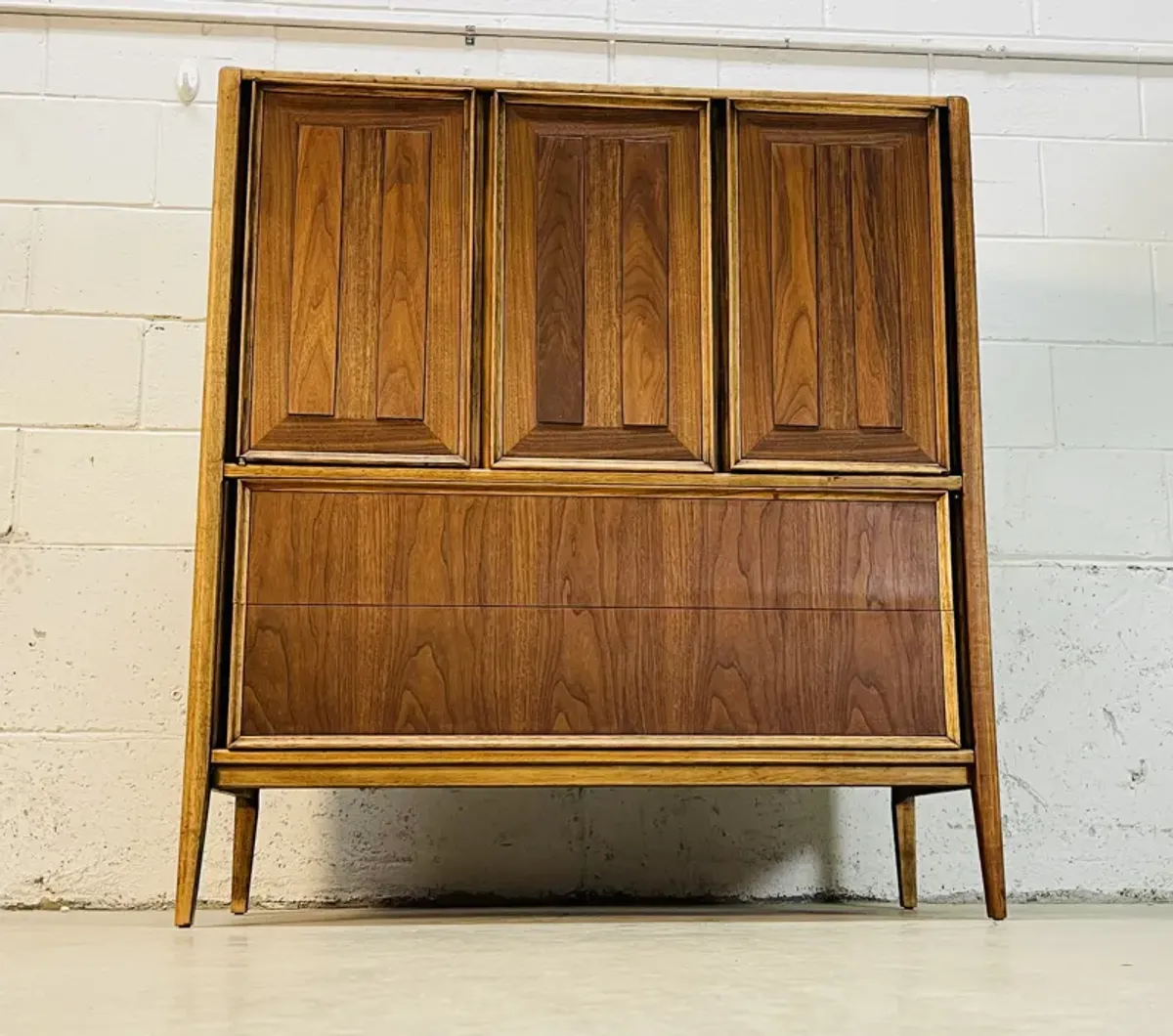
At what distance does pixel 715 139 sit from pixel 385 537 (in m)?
0.80

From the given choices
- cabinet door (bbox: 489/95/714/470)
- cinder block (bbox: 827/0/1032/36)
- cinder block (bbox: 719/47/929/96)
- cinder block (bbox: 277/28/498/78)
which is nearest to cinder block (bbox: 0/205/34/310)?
cinder block (bbox: 277/28/498/78)

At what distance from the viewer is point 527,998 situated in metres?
1.28

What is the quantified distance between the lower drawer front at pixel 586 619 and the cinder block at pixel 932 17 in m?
1.34

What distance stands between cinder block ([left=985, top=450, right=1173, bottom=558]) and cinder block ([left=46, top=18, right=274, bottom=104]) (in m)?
1.69

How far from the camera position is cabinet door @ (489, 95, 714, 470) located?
2.19 m

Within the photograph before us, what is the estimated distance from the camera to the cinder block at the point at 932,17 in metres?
3.07

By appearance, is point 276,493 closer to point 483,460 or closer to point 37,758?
point 483,460

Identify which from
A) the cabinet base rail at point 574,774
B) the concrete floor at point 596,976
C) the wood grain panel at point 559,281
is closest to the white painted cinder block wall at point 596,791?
the concrete floor at point 596,976

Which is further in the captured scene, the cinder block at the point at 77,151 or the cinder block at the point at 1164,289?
the cinder block at the point at 1164,289

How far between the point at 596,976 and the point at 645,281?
1131mm

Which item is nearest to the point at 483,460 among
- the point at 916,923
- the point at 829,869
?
the point at 916,923

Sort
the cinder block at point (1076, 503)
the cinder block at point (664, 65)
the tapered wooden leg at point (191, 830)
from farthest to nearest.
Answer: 1. the cinder block at point (664, 65)
2. the cinder block at point (1076, 503)
3. the tapered wooden leg at point (191, 830)

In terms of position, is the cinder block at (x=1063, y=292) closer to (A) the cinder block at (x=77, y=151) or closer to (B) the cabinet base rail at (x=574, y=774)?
(B) the cabinet base rail at (x=574, y=774)

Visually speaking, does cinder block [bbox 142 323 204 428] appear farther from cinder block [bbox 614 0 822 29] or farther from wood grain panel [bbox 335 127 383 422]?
cinder block [bbox 614 0 822 29]
